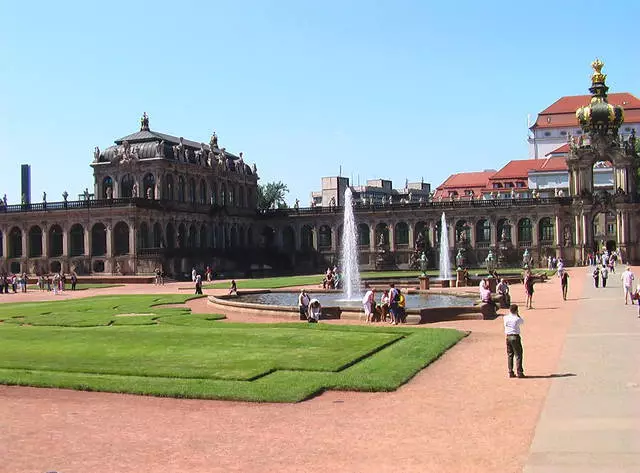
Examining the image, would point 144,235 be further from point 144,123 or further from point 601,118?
point 601,118

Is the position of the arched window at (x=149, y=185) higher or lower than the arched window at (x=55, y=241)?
higher

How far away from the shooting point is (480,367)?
21.1 meters

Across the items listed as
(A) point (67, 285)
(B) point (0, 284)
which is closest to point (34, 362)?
(B) point (0, 284)

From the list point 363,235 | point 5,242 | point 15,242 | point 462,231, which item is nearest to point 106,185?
point 15,242

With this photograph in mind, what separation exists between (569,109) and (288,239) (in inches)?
2170

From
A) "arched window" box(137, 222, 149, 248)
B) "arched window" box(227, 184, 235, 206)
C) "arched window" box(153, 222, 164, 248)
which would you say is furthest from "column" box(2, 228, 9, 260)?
"arched window" box(227, 184, 235, 206)

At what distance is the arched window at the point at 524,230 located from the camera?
9938cm

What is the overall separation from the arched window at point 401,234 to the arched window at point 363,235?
3824 mm

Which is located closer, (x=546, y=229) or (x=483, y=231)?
(x=546, y=229)

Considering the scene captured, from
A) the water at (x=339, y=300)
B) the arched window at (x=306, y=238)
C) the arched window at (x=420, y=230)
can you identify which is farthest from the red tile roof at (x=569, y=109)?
the water at (x=339, y=300)

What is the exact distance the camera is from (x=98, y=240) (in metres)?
91.2

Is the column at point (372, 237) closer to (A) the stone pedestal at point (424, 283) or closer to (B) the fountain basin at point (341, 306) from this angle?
(A) the stone pedestal at point (424, 283)

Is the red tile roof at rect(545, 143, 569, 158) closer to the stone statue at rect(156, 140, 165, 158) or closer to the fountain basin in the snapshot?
the stone statue at rect(156, 140, 165, 158)

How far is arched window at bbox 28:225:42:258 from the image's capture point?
93.9 metres
